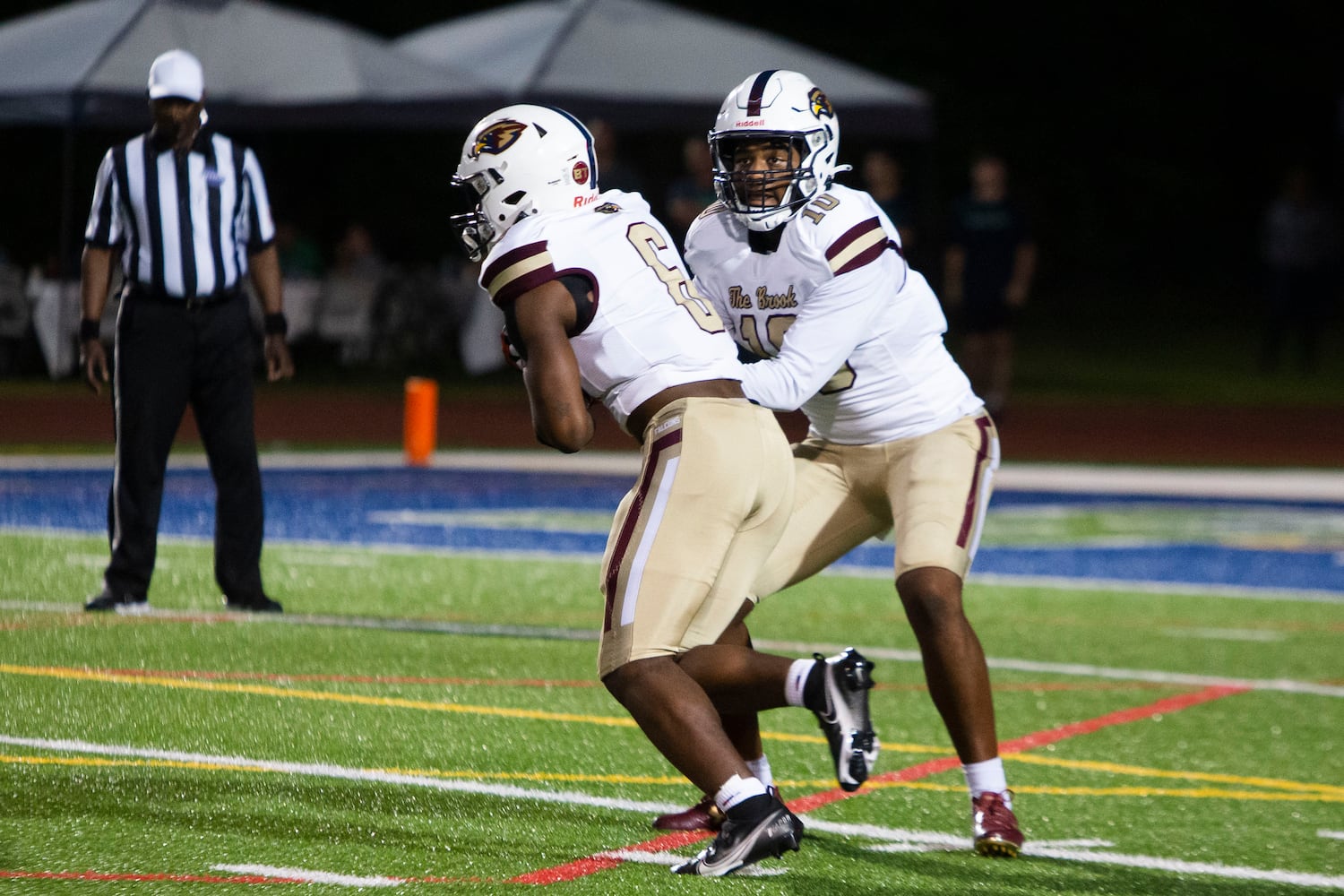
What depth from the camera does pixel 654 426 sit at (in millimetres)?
4320

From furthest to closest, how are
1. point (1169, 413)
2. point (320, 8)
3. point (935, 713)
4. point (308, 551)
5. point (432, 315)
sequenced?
1. point (320, 8)
2. point (432, 315)
3. point (1169, 413)
4. point (308, 551)
5. point (935, 713)

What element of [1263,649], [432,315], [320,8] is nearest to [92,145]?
[432,315]

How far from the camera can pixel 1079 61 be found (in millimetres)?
38969

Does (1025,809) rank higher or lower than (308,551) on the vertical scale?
higher

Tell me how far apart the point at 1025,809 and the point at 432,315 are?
16.9m

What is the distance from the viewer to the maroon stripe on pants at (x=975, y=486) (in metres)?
4.82

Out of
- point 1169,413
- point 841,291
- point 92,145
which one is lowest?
point 1169,413

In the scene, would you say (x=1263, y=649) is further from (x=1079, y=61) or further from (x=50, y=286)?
(x=1079, y=61)

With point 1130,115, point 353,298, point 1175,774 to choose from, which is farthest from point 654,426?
point 1130,115

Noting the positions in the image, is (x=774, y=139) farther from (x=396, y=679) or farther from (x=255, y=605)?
(x=255, y=605)

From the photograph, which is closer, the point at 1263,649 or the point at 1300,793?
the point at 1300,793

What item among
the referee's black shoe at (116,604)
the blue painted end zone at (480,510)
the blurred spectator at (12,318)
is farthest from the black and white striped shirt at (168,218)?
the blurred spectator at (12,318)

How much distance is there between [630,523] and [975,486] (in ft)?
3.19

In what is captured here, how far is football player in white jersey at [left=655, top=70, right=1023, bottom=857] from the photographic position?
4.70m
